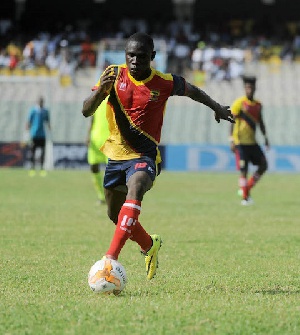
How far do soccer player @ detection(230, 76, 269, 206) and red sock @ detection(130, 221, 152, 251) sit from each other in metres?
10.0

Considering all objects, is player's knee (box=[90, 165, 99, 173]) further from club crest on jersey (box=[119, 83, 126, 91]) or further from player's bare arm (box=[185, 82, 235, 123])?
club crest on jersey (box=[119, 83, 126, 91])

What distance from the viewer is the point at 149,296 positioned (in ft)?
22.1

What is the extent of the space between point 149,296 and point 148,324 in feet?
3.96

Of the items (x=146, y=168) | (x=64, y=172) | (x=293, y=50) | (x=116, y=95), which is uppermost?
(x=293, y=50)

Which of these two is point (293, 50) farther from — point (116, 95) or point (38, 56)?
point (116, 95)

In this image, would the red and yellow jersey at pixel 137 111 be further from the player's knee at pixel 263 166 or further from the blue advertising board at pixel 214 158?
the blue advertising board at pixel 214 158

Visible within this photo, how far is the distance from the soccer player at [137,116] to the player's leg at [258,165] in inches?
401

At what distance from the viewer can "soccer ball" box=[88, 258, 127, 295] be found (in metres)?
6.61

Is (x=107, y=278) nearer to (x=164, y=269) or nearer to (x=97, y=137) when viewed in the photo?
(x=164, y=269)

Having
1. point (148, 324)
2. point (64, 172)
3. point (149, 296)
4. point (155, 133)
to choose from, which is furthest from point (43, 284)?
point (64, 172)

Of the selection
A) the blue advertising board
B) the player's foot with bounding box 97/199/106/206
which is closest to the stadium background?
the blue advertising board

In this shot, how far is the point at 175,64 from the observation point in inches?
1419

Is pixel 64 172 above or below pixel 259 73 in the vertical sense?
below

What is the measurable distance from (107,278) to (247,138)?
1170 centimetres
